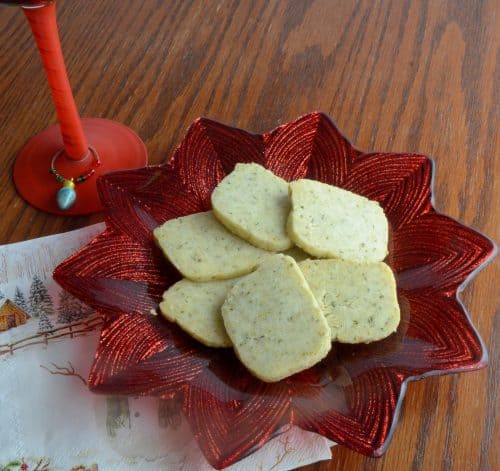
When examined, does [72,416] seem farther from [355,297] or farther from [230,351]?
[355,297]

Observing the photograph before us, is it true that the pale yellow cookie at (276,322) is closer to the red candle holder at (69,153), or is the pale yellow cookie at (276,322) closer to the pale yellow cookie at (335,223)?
the pale yellow cookie at (335,223)

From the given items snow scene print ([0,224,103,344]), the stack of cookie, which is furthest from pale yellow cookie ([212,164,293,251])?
snow scene print ([0,224,103,344])

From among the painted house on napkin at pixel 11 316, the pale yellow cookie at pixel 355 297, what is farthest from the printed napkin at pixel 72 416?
the pale yellow cookie at pixel 355 297

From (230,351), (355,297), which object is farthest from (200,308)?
(355,297)

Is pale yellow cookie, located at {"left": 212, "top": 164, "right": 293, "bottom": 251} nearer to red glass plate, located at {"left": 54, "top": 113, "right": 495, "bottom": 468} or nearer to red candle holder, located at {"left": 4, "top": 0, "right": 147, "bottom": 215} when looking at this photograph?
red glass plate, located at {"left": 54, "top": 113, "right": 495, "bottom": 468}

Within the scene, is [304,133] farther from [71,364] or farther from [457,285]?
[71,364]

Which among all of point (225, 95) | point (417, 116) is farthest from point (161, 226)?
point (417, 116)

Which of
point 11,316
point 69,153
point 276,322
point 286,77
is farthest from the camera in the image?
point 286,77
